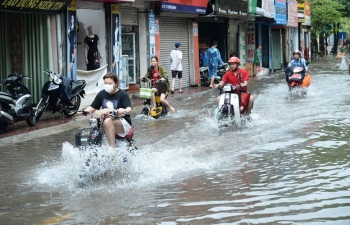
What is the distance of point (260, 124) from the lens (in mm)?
12711

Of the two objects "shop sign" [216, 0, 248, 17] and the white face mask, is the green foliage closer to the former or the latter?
"shop sign" [216, 0, 248, 17]

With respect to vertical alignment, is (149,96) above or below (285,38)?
below

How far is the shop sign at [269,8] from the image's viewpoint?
34.4 metres

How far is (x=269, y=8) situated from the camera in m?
35.6

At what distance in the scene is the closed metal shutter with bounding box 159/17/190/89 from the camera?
76.3 ft

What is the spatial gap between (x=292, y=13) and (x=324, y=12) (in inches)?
525

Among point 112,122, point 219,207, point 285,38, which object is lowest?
point 219,207

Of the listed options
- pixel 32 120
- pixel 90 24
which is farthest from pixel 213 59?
pixel 32 120

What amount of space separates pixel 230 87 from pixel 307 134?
5.95 ft

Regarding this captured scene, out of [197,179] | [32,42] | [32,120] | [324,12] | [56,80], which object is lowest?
[197,179]

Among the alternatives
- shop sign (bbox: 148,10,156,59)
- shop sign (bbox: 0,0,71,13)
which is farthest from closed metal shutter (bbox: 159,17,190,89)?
shop sign (bbox: 0,0,71,13)

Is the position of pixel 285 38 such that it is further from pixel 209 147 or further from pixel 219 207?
pixel 219 207

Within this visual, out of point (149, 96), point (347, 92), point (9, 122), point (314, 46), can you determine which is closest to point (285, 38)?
point (314, 46)

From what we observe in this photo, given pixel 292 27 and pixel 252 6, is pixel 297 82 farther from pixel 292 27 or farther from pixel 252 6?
pixel 292 27
